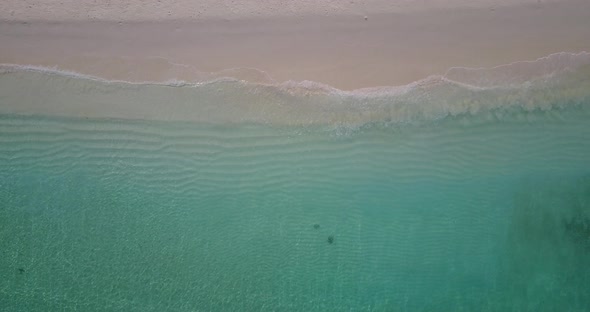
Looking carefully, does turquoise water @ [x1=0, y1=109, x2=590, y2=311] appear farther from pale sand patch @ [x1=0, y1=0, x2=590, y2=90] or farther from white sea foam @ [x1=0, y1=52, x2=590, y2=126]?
pale sand patch @ [x1=0, y1=0, x2=590, y2=90]

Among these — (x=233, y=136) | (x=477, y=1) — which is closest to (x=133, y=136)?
(x=233, y=136)

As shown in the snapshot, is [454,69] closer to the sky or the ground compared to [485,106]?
closer to the sky

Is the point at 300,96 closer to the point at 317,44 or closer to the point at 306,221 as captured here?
the point at 317,44

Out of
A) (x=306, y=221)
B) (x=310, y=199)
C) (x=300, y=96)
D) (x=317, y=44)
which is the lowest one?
(x=306, y=221)

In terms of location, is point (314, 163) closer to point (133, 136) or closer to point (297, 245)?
point (297, 245)

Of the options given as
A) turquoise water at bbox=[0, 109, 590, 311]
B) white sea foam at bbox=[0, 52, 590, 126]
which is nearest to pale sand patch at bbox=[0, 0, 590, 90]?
white sea foam at bbox=[0, 52, 590, 126]

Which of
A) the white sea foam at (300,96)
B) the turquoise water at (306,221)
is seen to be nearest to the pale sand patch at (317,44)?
the white sea foam at (300,96)

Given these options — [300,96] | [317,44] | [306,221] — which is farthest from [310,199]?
[317,44]
